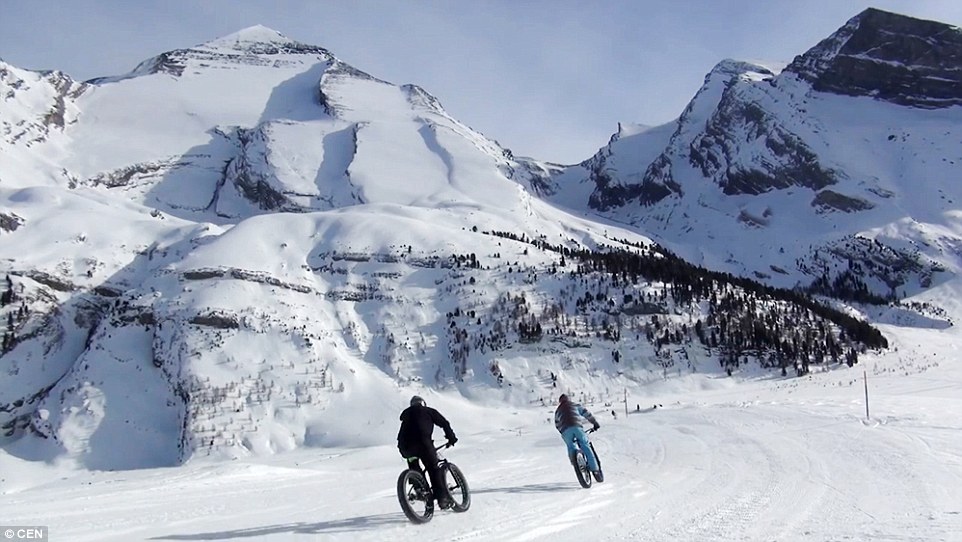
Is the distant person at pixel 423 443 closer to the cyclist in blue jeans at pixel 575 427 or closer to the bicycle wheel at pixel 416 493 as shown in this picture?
the bicycle wheel at pixel 416 493

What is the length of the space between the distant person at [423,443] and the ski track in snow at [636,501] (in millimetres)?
430

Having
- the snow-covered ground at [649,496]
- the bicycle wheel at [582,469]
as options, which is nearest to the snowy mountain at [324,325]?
the snow-covered ground at [649,496]

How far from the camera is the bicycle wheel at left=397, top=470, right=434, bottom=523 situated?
9445 millimetres

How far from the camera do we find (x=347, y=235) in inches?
3177

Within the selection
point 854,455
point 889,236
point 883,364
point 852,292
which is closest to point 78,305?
point 854,455

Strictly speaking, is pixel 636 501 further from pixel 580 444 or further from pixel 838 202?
pixel 838 202

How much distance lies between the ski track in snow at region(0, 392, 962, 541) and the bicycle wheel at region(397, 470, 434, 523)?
0.66ft

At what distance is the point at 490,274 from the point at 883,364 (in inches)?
1574

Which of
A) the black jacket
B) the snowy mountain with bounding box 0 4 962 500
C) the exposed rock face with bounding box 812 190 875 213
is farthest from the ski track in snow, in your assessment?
the exposed rock face with bounding box 812 190 875 213

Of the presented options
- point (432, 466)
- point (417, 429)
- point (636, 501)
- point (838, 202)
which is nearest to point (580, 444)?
point (636, 501)

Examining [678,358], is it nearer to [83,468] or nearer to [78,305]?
[83,468]

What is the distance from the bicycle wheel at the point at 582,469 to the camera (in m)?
12.7

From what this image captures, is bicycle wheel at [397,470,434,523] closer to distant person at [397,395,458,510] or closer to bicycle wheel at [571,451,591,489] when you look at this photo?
distant person at [397,395,458,510]

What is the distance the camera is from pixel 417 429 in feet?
33.2
